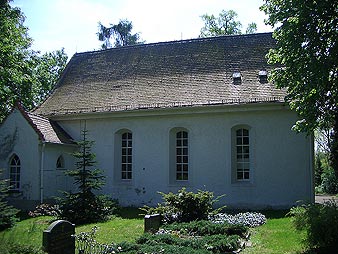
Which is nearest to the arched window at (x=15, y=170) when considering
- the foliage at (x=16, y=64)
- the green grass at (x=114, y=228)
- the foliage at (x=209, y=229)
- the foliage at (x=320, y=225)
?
the green grass at (x=114, y=228)

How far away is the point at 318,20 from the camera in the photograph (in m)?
11.6

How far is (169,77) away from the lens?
69.5 feet

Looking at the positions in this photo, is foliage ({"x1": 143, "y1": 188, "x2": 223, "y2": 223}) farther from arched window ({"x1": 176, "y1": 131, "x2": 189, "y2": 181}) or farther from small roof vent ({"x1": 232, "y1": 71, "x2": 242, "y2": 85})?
small roof vent ({"x1": 232, "y1": 71, "x2": 242, "y2": 85})

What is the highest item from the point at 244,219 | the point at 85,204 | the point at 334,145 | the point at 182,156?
the point at 334,145

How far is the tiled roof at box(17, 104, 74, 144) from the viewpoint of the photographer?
1892 centimetres

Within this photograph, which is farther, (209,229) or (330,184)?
(330,184)

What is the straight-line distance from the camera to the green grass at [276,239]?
1000 centimetres

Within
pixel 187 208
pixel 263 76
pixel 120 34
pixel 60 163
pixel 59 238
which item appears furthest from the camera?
pixel 120 34

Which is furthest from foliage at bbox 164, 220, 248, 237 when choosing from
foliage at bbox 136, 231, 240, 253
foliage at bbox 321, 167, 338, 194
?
foliage at bbox 321, 167, 338, 194

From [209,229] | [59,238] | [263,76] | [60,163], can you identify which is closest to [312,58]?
[209,229]

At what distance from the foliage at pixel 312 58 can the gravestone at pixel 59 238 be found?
24.9 ft

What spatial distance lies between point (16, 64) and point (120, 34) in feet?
64.2

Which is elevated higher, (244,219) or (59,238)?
(59,238)

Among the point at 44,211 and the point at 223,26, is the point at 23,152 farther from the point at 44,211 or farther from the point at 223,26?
the point at 223,26
